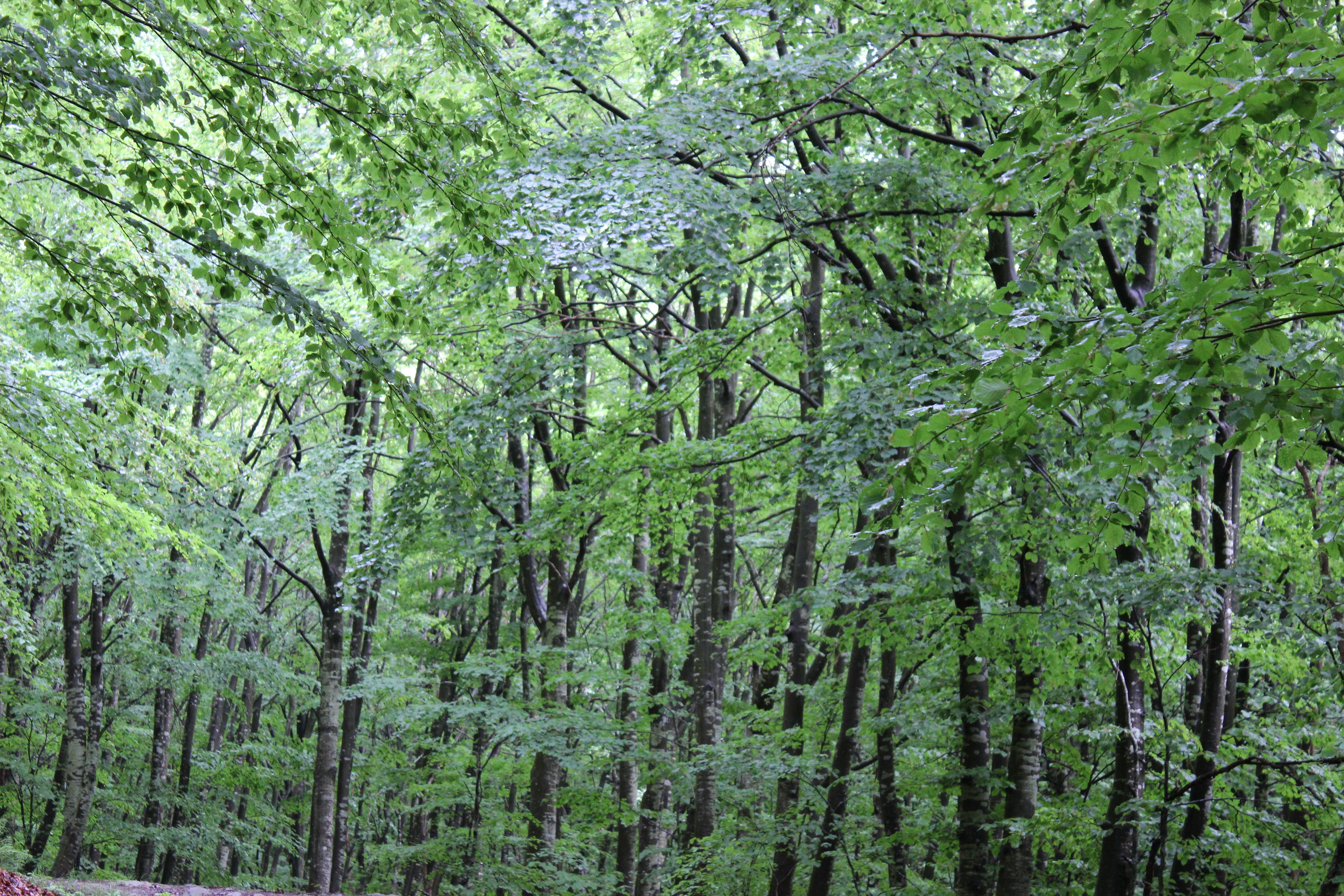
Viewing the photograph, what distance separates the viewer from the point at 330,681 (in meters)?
14.1

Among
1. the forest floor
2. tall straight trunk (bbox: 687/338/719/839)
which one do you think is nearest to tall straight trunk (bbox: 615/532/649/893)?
tall straight trunk (bbox: 687/338/719/839)

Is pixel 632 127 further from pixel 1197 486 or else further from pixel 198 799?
pixel 198 799

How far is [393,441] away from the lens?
19.9 m

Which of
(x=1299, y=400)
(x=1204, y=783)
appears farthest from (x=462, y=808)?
(x=1299, y=400)

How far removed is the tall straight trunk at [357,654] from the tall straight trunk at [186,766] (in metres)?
2.66

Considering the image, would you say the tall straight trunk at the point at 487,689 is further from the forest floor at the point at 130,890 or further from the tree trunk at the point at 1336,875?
the tree trunk at the point at 1336,875

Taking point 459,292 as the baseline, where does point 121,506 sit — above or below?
below

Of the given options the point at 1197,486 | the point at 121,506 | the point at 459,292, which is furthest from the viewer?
the point at 459,292

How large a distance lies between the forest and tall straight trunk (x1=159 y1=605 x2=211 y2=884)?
0.48 m

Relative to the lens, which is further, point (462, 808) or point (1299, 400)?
point (462, 808)

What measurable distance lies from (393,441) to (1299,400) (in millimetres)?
18649

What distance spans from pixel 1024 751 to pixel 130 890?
27.1 ft

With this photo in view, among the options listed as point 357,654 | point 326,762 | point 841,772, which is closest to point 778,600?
point 841,772

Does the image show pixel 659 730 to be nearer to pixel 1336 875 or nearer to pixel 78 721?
pixel 78 721
